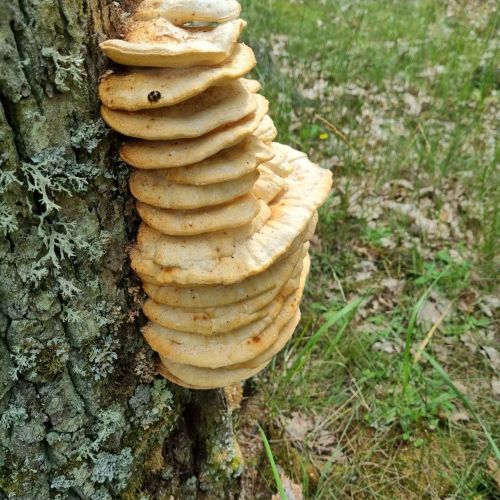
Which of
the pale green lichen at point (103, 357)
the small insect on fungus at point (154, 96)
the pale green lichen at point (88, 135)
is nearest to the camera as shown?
the small insect on fungus at point (154, 96)

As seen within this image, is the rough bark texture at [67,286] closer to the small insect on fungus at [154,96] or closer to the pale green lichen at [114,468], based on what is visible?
the pale green lichen at [114,468]

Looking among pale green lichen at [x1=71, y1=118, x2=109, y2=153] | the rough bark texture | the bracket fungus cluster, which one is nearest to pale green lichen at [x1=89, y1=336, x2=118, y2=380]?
the rough bark texture

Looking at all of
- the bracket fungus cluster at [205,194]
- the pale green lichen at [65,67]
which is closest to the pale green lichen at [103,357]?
the bracket fungus cluster at [205,194]

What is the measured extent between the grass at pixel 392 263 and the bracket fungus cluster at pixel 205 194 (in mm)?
895

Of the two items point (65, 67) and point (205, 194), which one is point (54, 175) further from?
point (205, 194)

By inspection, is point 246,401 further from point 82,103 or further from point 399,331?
point 82,103

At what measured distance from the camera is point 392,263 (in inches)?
149

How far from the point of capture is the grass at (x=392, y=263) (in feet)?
9.12

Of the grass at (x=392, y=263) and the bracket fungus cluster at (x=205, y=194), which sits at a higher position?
the bracket fungus cluster at (x=205, y=194)

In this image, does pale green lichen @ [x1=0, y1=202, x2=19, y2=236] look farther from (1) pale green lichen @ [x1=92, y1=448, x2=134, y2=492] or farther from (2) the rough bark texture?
(1) pale green lichen @ [x1=92, y1=448, x2=134, y2=492]

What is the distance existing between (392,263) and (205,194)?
256 centimetres

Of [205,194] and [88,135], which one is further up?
[88,135]

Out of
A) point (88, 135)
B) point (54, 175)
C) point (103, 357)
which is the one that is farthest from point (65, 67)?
point (103, 357)

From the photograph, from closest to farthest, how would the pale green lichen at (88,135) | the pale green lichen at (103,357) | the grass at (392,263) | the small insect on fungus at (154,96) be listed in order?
the small insect on fungus at (154,96)
the pale green lichen at (88,135)
the pale green lichen at (103,357)
the grass at (392,263)
